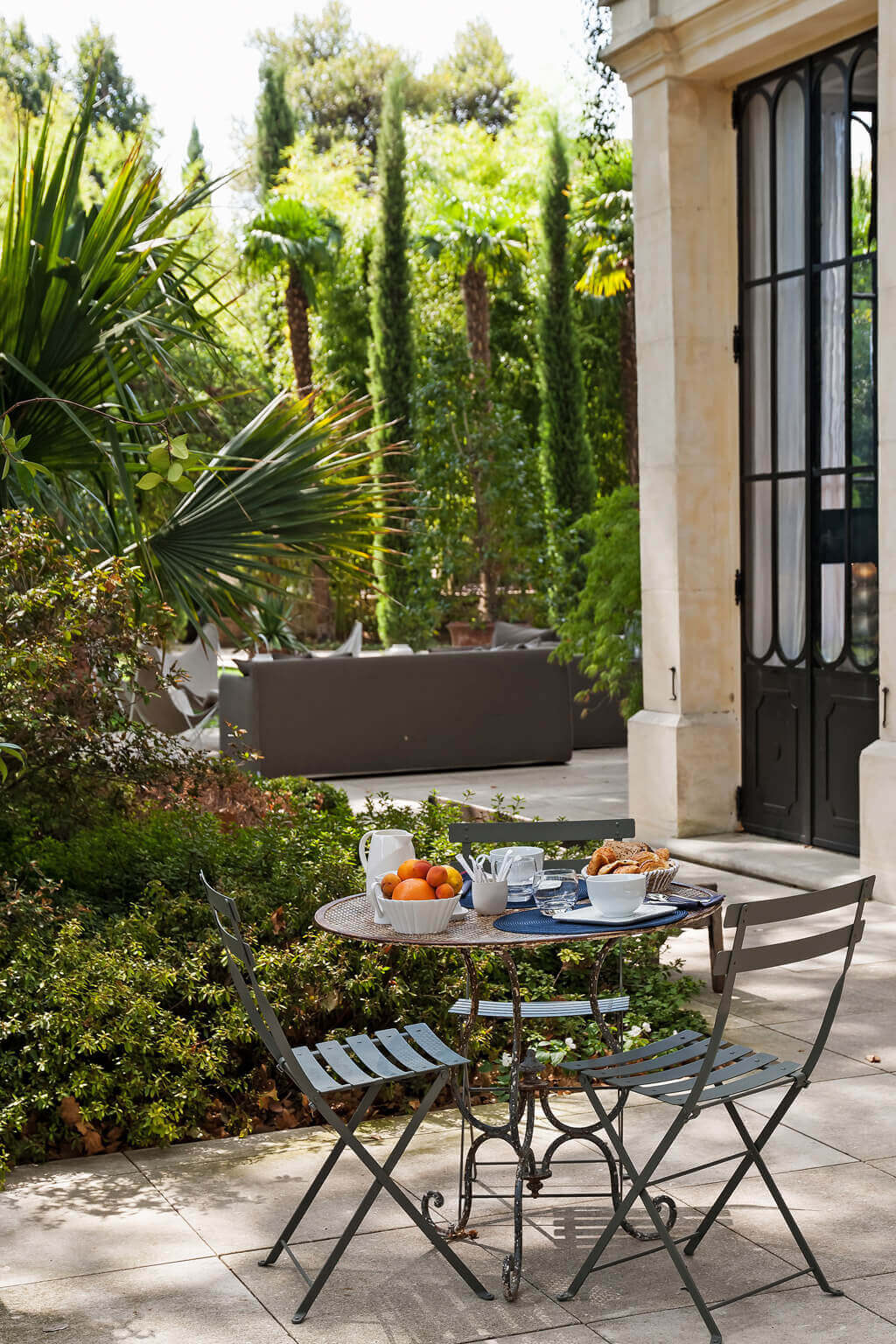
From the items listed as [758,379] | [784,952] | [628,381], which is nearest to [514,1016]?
[784,952]

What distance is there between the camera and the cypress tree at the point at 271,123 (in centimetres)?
3095

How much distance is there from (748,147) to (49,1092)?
6.99 meters

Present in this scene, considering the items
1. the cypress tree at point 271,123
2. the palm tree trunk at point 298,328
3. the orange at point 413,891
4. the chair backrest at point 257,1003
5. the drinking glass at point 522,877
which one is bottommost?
the chair backrest at point 257,1003

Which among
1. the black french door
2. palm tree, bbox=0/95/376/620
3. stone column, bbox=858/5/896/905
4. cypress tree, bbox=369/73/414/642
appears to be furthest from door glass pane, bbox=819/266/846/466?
cypress tree, bbox=369/73/414/642

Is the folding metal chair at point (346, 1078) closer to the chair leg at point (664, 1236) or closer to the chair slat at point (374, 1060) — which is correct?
the chair slat at point (374, 1060)

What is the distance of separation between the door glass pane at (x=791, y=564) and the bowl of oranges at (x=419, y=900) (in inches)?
218

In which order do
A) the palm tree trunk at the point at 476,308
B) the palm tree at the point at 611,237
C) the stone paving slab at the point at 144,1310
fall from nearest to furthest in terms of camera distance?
the stone paving slab at the point at 144,1310 < the palm tree at the point at 611,237 < the palm tree trunk at the point at 476,308

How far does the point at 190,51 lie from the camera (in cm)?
4353

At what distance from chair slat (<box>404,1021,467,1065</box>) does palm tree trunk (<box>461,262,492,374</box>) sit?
23292 millimetres

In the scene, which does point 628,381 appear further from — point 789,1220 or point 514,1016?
point 789,1220

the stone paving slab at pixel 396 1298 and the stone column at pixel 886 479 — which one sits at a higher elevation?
the stone column at pixel 886 479

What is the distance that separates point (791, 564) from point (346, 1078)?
6.01 meters

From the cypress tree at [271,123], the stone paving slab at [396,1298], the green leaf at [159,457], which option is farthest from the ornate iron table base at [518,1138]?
the cypress tree at [271,123]

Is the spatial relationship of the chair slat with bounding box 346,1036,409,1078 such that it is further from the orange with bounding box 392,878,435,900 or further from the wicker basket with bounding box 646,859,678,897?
the wicker basket with bounding box 646,859,678,897
